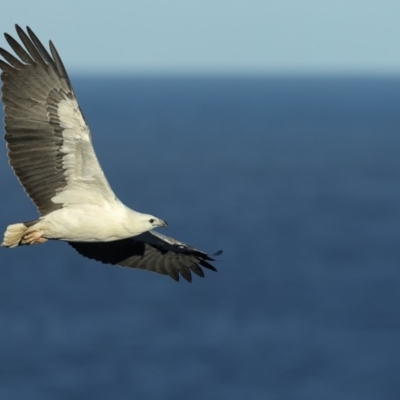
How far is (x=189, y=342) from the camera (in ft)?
214

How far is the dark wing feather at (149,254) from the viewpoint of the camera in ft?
56.7

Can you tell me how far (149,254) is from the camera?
17625 millimetres

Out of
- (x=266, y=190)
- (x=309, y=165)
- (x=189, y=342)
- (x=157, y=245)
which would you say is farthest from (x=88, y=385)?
(x=309, y=165)

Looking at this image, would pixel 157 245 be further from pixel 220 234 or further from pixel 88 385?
pixel 220 234

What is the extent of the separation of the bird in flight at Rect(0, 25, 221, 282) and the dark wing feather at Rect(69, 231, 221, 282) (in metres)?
2.22

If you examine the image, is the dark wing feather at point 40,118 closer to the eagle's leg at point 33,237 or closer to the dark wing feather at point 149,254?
the eagle's leg at point 33,237

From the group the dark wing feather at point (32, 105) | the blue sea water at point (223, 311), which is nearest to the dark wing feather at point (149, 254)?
the dark wing feather at point (32, 105)

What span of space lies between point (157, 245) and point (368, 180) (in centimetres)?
11694

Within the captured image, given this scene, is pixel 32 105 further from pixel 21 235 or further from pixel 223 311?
pixel 223 311

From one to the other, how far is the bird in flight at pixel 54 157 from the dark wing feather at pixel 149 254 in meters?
2.22

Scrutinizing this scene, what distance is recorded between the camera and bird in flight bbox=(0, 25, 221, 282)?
1462 centimetres

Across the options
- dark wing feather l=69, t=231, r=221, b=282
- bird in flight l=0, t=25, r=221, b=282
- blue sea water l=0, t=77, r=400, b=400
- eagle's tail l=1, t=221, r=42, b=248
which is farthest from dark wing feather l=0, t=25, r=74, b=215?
blue sea water l=0, t=77, r=400, b=400

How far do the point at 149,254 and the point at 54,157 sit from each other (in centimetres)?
328

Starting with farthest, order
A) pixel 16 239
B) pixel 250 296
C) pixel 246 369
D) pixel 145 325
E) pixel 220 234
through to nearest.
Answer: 1. pixel 220 234
2. pixel 250 296
3. pixel 145 325
4. pixel 246 369
5. pixel 16 239
